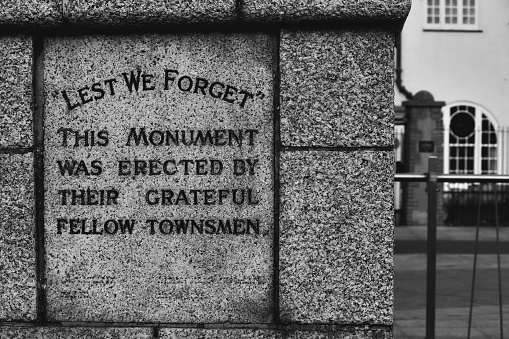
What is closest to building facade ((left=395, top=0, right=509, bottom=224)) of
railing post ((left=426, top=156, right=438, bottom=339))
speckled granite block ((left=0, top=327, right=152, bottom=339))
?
railing post ((left=426, top=156, right=438, bottom=339))

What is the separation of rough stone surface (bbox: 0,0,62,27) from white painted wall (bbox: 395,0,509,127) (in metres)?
17.1

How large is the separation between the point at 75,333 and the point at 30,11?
1.52 m

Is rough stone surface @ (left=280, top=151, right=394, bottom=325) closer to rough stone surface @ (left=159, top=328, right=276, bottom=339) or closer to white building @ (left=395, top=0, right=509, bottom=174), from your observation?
rough stone surface @ (left=159, top=328, right=276, bottom=339)

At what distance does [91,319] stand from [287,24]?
5.53ft

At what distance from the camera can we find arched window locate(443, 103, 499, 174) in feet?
65.0

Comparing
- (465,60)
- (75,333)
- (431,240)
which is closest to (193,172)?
(75,333)

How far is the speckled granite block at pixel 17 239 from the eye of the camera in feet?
12.6

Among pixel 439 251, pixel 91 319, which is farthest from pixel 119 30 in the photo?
pixel 439 251

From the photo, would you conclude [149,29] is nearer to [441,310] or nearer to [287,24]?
[287,24]

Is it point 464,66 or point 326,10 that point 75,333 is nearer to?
point 326,10

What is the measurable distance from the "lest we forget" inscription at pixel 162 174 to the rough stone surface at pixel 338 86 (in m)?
0.13

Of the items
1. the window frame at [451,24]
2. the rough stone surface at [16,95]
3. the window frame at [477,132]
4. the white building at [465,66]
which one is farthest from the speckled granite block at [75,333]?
the window frame at [451,24]

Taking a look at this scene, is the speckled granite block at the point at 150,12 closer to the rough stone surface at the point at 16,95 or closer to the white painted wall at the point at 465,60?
the rough stone surface at the point at 16,95

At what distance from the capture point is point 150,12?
371cm
